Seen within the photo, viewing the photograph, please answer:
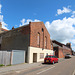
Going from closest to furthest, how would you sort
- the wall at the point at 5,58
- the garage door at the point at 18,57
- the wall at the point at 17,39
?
the wall at the point at 5,58
the garage door at the point at 18,57
the wall at the point at 17,39

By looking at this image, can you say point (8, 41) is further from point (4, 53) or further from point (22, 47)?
point (4, 53)

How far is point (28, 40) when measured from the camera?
18.2 meters

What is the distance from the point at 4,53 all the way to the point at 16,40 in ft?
23.4

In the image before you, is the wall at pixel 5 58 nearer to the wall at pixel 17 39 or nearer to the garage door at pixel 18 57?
the garage door at pixel 18 57

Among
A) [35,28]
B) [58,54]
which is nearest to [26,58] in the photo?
[35,28]

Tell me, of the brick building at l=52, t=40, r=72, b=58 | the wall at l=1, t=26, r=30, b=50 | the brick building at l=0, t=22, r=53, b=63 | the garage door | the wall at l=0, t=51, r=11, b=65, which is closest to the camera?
the wall at l=0, t=51, r=11, b=65

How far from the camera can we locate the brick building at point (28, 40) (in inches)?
712

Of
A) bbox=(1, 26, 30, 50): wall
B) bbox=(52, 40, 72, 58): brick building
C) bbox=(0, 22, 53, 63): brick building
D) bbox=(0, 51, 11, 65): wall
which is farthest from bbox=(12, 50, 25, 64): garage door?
bbox=(52, 40, 72, 58): brick building

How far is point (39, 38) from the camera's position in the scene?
72.0ft

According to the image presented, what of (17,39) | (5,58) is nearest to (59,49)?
(17,39)

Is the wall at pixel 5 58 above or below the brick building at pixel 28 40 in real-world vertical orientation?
below

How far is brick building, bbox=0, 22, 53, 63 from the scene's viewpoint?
59.4 ft

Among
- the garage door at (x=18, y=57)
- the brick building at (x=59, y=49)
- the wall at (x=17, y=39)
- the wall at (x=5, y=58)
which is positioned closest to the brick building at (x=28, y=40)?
the wall at (x=17, y=39)

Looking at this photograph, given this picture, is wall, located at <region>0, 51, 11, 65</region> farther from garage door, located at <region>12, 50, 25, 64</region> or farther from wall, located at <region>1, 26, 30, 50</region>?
wall, located at <region>1, 26, 30, 50</region>
